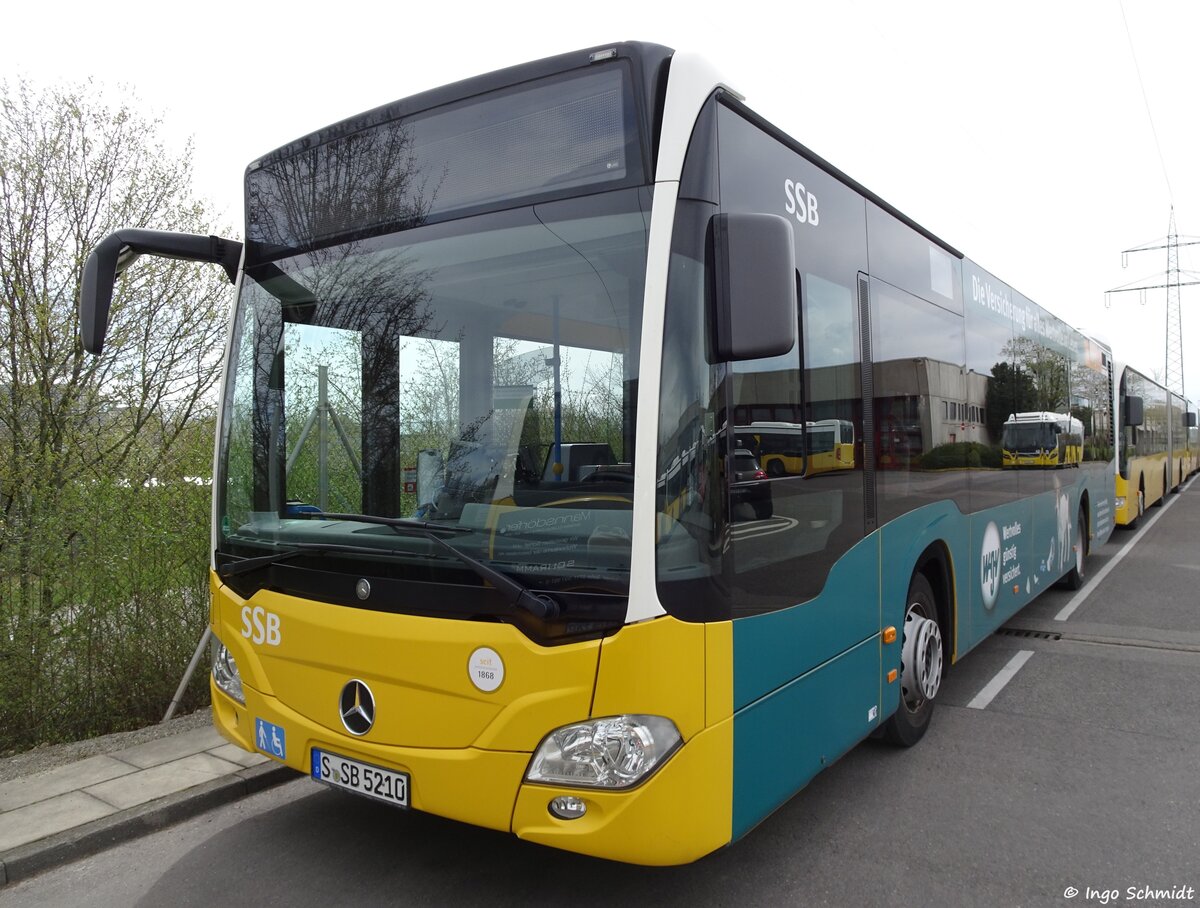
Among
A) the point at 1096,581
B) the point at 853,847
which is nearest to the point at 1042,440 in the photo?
the point at 1096,581

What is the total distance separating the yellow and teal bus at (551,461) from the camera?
9.07ft

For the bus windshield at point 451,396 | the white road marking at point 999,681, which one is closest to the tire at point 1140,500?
the white road marking at point 999,681

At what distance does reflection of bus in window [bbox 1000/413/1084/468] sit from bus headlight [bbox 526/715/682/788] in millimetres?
4622

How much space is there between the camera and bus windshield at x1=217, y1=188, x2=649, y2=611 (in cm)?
288

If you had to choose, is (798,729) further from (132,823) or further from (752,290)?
(132,823)

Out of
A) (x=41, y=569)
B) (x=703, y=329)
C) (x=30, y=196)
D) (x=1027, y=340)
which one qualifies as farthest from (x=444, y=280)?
(x=30, y=196)

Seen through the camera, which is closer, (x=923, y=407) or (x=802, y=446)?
(x=802, y=446)

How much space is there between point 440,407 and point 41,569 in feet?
15.1

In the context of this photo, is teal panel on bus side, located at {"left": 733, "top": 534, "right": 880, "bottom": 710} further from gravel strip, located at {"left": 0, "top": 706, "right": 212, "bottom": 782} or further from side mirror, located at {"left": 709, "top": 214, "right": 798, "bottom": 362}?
gravel strip, located at {"left": 0, "top": 706, "right": 212, "bottom": 782}

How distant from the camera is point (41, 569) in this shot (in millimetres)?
6344

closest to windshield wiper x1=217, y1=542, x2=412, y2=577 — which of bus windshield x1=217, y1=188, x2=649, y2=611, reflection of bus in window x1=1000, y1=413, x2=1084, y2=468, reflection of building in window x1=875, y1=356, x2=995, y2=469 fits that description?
bus windshield x1=217, y1=188, x2=649, y2=611

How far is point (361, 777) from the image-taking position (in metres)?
3.15

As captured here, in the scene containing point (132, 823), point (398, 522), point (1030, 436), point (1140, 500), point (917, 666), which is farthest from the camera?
point (1140, 500)

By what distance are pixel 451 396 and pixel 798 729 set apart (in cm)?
180
